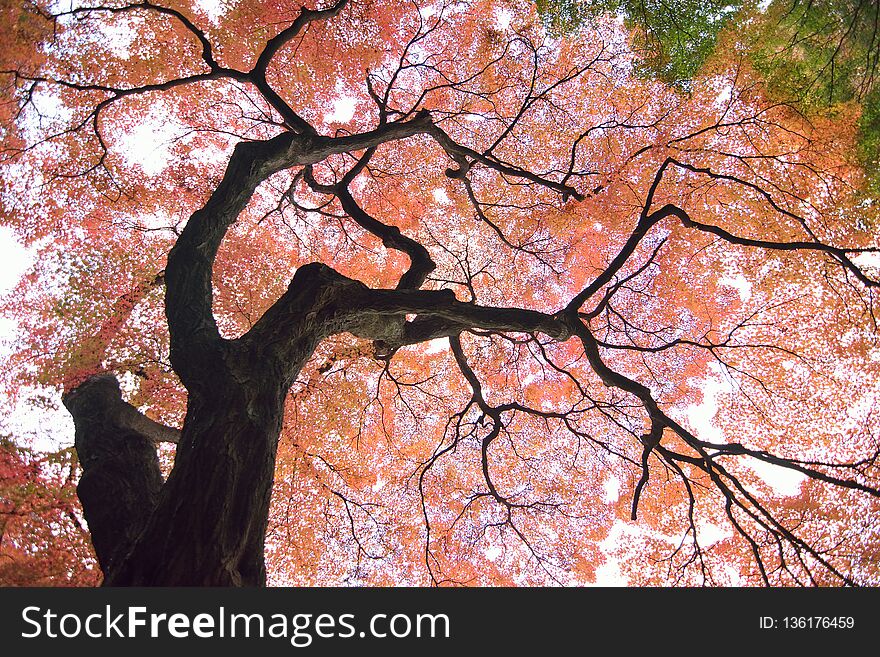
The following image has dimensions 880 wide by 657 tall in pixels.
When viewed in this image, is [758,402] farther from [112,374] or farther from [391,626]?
[112,374]

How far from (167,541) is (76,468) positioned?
4701 mm

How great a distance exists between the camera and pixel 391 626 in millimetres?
3271

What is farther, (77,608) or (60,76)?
(60,76)

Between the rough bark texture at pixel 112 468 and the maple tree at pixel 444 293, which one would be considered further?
the maple tree at pixel 444 293

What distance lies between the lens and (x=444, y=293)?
621cm

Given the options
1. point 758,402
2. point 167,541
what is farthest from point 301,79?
point 758,402

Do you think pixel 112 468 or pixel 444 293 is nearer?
pixel 112 468

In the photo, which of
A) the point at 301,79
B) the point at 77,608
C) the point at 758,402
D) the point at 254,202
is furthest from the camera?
the point at 254,202

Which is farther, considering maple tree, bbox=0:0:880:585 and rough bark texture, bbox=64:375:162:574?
maple tree, bbox=0:0:880:585

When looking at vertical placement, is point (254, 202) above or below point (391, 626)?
above

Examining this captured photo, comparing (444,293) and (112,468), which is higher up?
(444,293)

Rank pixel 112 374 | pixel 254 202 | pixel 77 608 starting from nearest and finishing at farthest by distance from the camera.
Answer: pixel 77 608, pixel 112 374, pixel 254 202

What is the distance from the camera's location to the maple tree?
5.72 m

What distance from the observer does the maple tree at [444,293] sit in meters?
5.72
